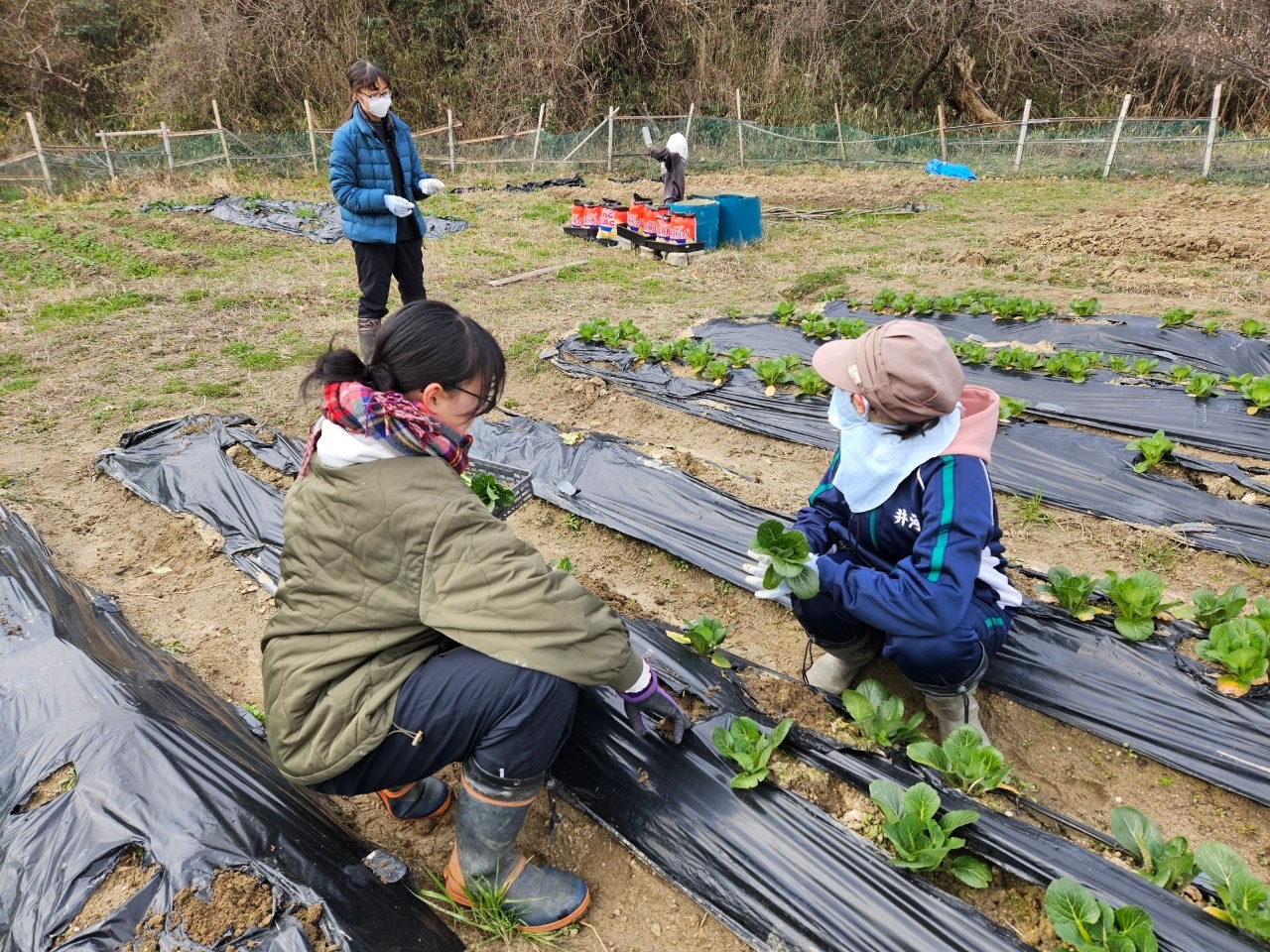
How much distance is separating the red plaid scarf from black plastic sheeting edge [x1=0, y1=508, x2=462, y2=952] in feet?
2.94

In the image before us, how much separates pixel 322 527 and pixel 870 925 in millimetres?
1456

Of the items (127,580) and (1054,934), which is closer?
(1054,934)

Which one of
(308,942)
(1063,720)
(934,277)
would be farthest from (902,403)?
(934,277)

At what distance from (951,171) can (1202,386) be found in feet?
40.3

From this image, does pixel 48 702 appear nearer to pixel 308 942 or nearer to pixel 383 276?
pixel 308 942

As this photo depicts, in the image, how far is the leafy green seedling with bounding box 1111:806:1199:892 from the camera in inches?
65.9

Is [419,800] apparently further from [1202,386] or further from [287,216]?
[287,216]

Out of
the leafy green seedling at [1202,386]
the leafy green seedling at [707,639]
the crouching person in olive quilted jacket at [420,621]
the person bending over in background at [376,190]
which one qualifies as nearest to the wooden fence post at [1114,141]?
the leafy green seedling at [1202,386]

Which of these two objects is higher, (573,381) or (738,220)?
(738,220)

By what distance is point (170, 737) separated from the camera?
1.92m

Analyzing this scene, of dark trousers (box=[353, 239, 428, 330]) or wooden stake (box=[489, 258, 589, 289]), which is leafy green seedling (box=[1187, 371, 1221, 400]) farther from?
wooden stake (box=[489, 258, 589, 289])

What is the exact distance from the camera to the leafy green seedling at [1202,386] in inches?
170

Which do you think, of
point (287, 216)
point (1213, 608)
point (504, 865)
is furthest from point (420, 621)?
point (287, 216)

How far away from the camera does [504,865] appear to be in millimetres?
1834
